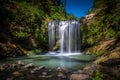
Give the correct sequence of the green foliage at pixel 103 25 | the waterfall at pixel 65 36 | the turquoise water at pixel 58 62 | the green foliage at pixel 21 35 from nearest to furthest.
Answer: the turquoise water at pixel 58 62
the green foliage at pixel 21 35
the green foliage at pixel 103 25
the waterfall at pixel 65 36

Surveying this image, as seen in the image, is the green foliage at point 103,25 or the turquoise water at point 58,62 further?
the green foliage at point 103,25

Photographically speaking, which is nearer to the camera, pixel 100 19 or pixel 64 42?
pixel 100 19

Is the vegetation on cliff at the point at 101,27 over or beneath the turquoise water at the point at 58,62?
over

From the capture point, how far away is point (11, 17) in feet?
72.6

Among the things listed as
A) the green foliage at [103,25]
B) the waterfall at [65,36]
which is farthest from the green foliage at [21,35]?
the green foliage at [103,25]

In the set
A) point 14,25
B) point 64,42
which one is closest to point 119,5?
point 64,42

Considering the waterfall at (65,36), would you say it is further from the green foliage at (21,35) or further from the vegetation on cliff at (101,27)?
the green foliage at (21,35)

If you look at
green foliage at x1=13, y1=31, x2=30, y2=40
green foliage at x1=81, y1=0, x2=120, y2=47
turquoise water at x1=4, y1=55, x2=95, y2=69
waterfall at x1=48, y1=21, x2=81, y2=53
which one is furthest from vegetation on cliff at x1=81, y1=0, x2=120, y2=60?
green foliage at x1=13, y1=31, x2=30, y2=40

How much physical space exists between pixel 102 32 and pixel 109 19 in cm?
173

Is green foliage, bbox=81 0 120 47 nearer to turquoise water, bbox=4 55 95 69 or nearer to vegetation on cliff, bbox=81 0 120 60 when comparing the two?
vegetation on cliff, bbox=81 0 120 60

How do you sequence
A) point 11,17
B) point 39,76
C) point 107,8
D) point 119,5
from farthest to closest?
point 107,8 < point 119,5 < point 11,17 < point 39,76

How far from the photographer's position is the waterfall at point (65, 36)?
26078mm

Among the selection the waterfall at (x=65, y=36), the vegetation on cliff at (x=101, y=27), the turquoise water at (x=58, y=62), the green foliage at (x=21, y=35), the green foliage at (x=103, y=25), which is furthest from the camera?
the waterfall at (x=65, y=36)

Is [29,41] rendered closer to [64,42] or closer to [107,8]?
[64,42]
